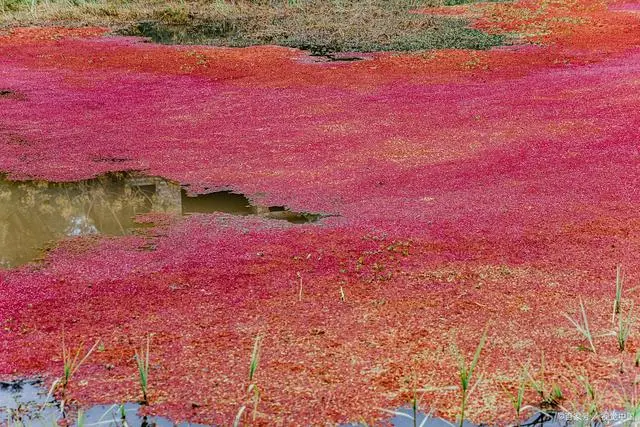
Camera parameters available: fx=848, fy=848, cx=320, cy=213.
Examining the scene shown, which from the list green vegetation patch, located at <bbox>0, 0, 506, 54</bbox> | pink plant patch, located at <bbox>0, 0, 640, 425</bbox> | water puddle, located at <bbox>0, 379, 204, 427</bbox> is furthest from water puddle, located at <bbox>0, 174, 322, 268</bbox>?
green vegetation patch, located at <bbox>0, 0, 506, 54</bbox>

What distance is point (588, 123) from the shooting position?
9.97 metres

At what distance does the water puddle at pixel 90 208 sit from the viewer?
24.0 ft

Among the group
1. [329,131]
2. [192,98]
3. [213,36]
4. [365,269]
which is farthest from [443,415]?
[213,36]

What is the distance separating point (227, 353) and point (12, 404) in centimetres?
120

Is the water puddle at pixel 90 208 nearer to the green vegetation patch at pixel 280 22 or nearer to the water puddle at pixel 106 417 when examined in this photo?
the water puddle at pixel 106 417

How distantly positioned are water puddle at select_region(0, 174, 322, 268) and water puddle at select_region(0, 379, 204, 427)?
2389 mm

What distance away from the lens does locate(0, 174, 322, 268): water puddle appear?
288 inches

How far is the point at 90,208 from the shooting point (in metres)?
7.95

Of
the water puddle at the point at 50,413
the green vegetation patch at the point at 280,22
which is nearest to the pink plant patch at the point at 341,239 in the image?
the water puddle at the point at 50,413

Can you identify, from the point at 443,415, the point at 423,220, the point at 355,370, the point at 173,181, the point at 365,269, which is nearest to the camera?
the point at 443,415

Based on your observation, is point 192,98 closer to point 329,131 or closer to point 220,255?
point 329,131

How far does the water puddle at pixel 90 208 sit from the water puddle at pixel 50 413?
2.39 m

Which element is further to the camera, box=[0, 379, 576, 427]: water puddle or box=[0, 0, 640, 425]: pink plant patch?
box=[0, 0, 640, 425]: pink plant patch

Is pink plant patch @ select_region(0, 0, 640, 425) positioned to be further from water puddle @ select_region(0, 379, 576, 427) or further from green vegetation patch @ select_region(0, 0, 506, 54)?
green vegetation patch @ select_region(0, 0, 506, 54)
